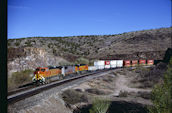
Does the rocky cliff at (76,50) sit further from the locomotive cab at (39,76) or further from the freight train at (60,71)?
the locomotive cab at (39,76)

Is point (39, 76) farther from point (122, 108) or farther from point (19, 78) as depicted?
point (122, 108)

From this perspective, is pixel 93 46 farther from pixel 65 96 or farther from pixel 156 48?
pixel 65 96

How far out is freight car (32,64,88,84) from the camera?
25.6 meters

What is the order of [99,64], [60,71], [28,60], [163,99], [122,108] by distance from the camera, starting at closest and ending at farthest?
[163,99] → [122,108] → [60,71] → [28,60] → [99,64]

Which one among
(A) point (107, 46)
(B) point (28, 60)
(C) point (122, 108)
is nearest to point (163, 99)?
(C) point (122, 108)

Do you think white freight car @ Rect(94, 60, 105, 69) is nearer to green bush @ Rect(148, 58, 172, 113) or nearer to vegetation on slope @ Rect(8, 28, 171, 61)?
vegetation on slope @ Rect(8, 28, 171, 61)

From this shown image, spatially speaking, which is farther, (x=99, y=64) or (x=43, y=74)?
(x=99, y=64)

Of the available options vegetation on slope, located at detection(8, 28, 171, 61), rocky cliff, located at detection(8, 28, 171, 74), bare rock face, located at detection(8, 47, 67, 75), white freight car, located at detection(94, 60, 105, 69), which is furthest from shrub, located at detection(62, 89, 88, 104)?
vegetation on slope, located at detection(8, 28, 171, 61)

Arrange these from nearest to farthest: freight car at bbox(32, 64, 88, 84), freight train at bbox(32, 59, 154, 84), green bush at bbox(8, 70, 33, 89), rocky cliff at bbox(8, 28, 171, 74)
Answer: freight car at bbox(32, 64, 88, 84), freight train at bbox(32, 59, 154, 84), green bush at bbox(8, 70, 33, 89), rocky cliff at bbox(8, 28, 171, 74)

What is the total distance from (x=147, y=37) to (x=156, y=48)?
932 inches

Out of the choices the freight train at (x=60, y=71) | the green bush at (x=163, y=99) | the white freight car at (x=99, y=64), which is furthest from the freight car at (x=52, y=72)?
the green bush at (x=163, y=99)

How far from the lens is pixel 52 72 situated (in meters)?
29.7

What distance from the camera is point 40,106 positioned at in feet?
43.8
